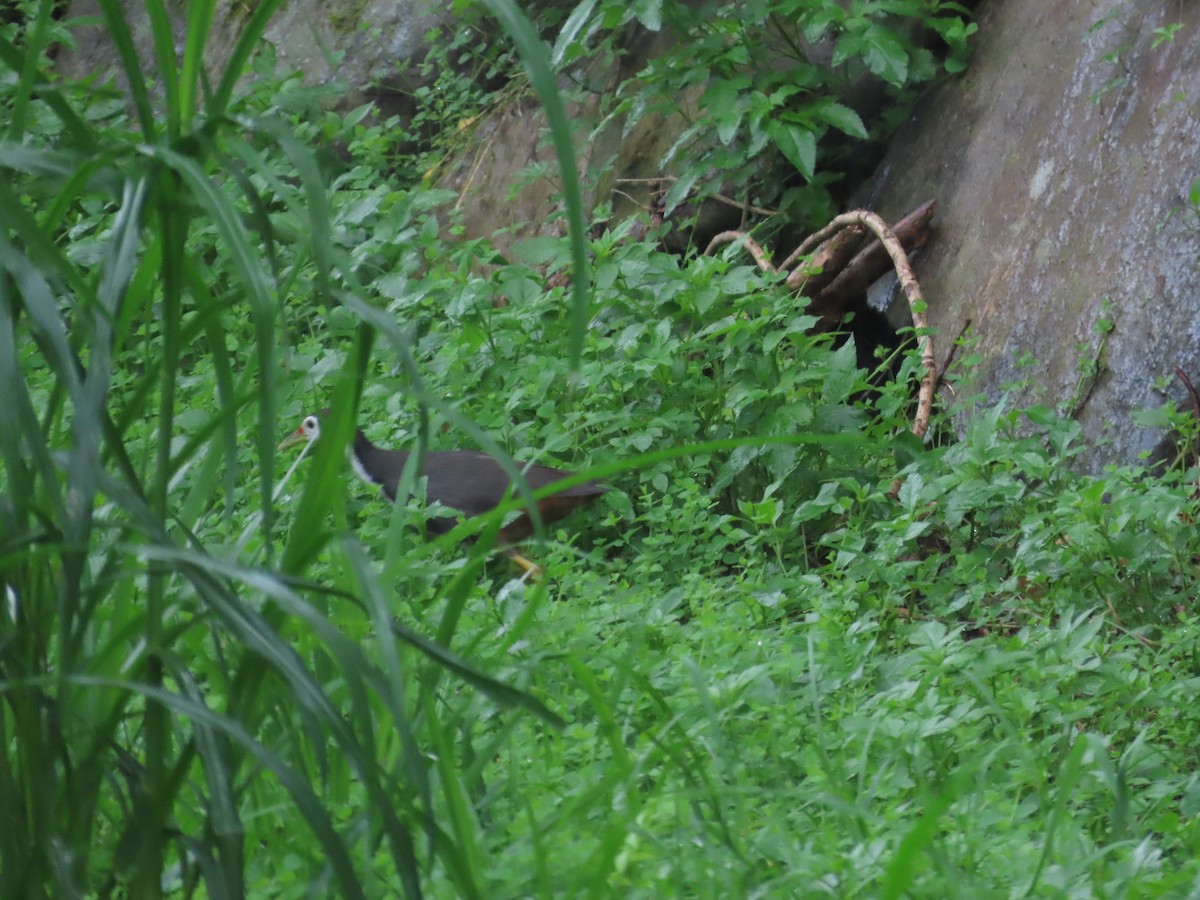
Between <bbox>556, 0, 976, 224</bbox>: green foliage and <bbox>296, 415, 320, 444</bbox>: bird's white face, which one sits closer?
<bbox>296, 415, 320, 444</bbox>: bird's white face

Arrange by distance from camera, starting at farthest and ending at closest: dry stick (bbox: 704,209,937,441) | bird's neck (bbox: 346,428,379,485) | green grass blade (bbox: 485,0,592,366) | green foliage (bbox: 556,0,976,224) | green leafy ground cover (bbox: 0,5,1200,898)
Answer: green foliage (bbox: 556,0,976,224)
dry stick (bbox: 704,209,937,441)
bird's neck (bbox: 346,428,379,485)
green leafy ground cover (bbox: 0,5,1200,898)
green grass blade (bbox: 485,0,592,366)

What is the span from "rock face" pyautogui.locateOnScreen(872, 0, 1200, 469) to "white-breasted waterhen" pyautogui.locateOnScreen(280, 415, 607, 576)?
1.52 meters

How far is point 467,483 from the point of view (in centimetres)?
461

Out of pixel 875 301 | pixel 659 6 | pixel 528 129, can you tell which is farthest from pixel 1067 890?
pixel 528 129

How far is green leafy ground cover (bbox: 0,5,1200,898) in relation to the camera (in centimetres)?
146

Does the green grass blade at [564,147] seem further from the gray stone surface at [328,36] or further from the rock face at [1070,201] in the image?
the gray stone surface at [328,36]

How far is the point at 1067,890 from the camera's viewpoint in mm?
1831

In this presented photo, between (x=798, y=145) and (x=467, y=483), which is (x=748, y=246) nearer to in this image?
(x=798, y=145)

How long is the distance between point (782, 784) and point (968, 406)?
2.72 m

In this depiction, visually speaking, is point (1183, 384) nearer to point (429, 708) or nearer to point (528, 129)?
point (429, 708)

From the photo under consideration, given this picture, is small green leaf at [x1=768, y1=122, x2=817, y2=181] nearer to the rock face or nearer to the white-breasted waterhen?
the rock face

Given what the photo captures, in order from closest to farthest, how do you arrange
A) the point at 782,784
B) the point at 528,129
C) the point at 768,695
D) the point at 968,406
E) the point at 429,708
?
1. the point at 429,708
2. the point at 782,784
3. the point at 768,695
4. the point at 968,406
5. the point at 528,129

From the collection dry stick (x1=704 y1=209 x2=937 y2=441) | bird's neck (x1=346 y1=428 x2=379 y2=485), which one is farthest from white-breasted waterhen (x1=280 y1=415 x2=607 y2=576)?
dry stick (x1=704 y1=209 x2=937 y2=441)

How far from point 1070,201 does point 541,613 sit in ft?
9.87
